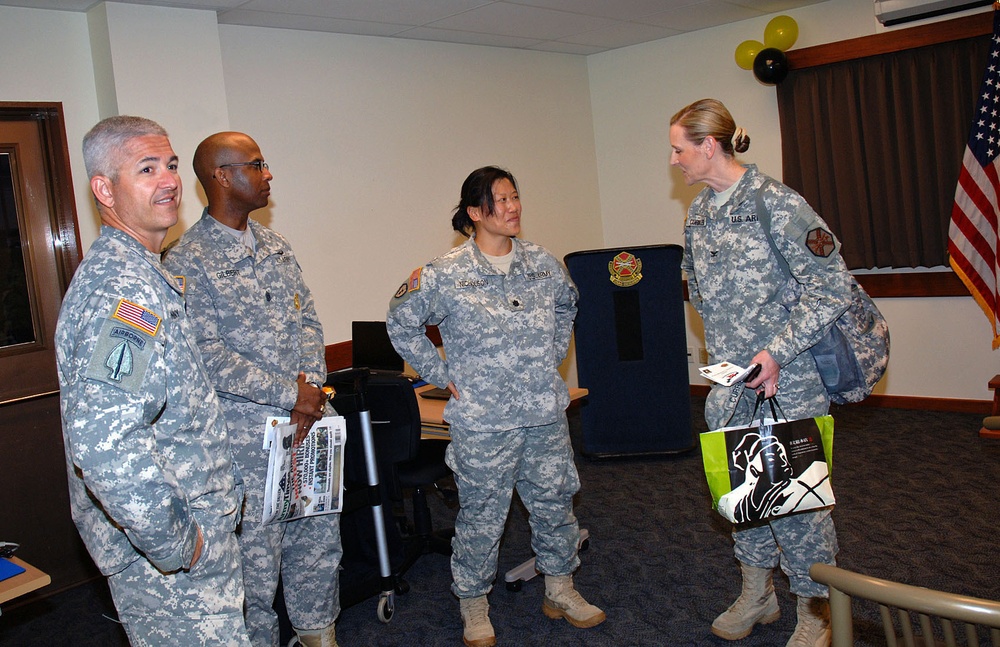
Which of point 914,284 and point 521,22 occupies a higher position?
point 521,22

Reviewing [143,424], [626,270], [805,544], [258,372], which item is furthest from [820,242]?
[626,270]

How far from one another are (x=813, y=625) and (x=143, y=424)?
6.78ft

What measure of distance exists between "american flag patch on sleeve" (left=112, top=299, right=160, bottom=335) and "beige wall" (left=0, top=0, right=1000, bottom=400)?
8.22ft

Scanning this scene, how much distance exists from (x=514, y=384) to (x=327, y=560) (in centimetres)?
89

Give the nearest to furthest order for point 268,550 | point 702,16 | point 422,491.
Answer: point 268,550 < point 422,491 < point 702,16

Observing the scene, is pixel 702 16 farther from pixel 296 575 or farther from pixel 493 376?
pixel 296 575

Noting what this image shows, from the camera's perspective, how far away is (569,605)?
303 cm

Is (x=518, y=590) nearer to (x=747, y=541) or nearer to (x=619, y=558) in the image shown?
(x=619, y=558)

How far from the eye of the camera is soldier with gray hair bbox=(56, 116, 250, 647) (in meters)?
1.64

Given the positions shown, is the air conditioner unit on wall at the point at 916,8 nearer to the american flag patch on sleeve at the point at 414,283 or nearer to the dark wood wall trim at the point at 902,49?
the dark wood wall trim at the point at 902,49

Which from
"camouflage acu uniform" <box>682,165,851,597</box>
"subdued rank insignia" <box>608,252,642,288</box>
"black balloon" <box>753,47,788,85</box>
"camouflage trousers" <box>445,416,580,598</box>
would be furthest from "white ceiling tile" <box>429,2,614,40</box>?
"camouflage trousers" <box>445,416,580,598</box>

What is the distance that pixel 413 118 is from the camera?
17.3 feet

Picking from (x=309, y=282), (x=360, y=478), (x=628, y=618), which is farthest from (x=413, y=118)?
(x=628, y=618)

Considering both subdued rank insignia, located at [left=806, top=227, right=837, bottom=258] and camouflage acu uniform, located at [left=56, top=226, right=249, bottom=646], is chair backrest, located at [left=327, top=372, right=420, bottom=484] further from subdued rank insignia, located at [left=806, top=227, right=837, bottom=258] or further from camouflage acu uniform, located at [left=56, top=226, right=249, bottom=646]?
subdued rank insignia, located at [left=806, top=227, right=837, bottom=258]
